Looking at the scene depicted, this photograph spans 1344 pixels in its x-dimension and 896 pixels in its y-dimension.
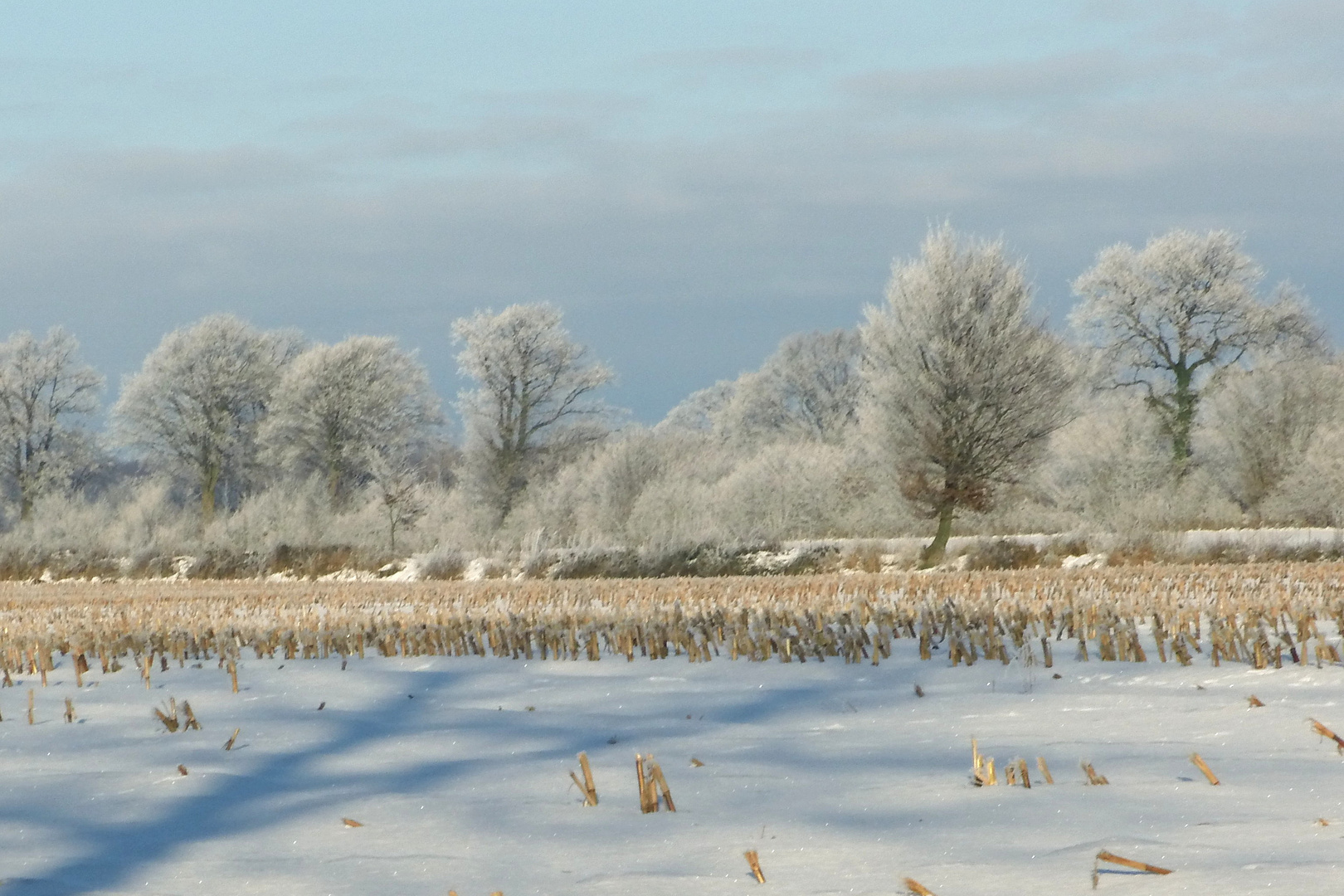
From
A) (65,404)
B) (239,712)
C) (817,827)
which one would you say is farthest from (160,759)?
(65,404)

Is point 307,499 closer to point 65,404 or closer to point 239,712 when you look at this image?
point 65,404

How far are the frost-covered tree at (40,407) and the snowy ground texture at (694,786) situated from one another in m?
44.8

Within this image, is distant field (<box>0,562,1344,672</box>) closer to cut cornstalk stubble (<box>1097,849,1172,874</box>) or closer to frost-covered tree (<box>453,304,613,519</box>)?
cut cornstalk stubble (<box>1097,849,1172,874</box>)

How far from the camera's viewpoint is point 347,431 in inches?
1922

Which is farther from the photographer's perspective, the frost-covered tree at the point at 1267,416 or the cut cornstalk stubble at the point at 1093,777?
the frost-covered tree at the point at 1267,416

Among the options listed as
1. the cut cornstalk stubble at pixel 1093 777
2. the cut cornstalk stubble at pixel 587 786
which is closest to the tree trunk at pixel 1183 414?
the cut cornstalk stubble at pixel 1093 777

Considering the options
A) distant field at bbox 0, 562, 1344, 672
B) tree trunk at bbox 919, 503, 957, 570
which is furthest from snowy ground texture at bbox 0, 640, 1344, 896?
tree trunk at bbox 919, 503, 957, 570

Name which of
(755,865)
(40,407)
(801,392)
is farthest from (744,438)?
(755,865)

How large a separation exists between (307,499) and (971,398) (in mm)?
27122

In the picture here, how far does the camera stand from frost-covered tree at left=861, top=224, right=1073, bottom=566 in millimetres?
26328

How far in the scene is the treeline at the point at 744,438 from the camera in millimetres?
26891

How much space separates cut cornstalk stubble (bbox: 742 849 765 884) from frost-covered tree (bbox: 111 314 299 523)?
154 ft

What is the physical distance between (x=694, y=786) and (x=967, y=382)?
22298mm

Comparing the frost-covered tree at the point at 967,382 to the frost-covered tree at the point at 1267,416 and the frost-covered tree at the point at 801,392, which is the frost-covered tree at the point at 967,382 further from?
the frost-covered tree at the point at 801,392
